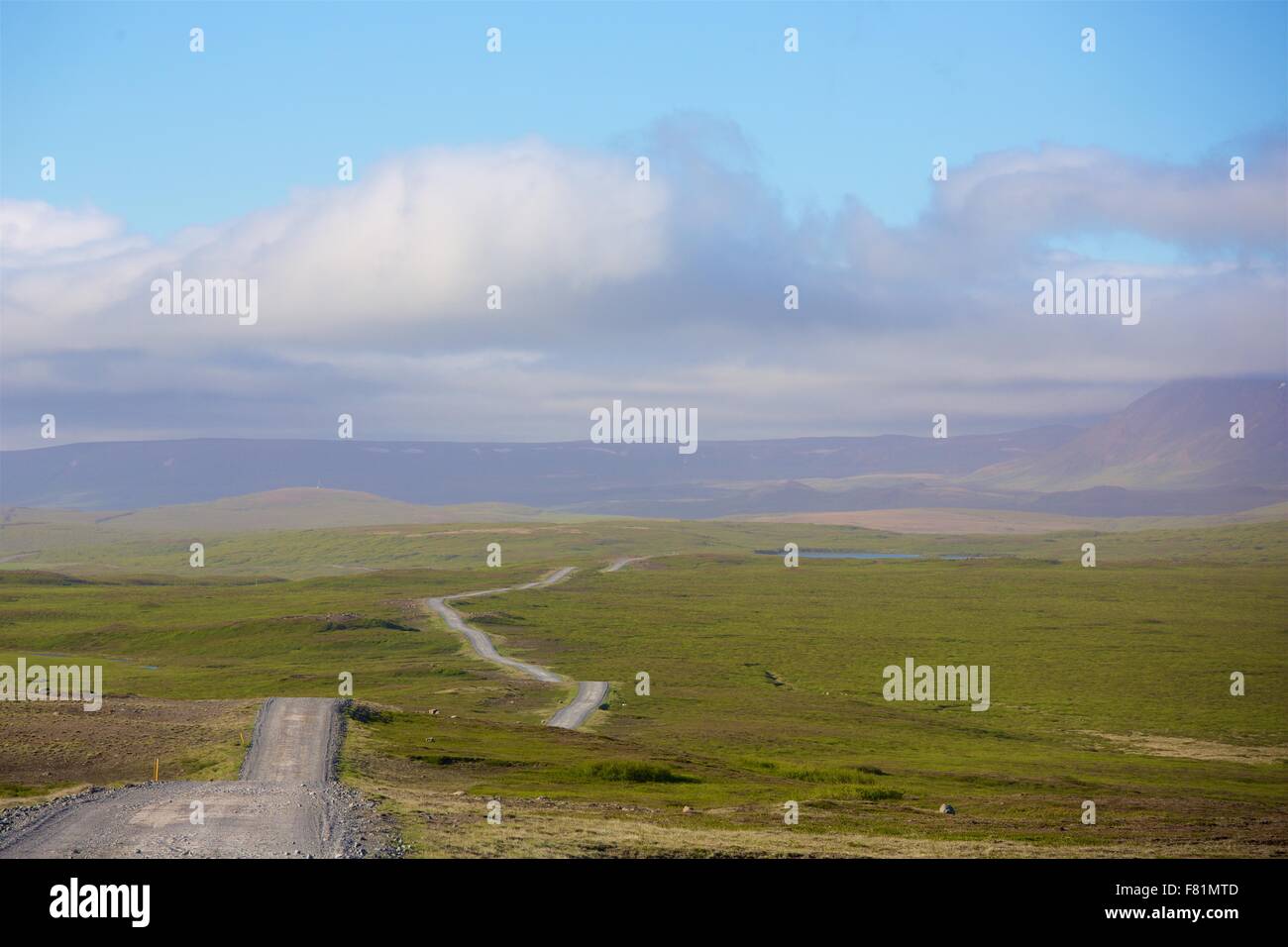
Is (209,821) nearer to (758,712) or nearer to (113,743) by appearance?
(113,743)

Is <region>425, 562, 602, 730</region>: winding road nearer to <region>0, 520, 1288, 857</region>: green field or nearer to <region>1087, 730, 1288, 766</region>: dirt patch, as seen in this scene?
<region>0, 520, 1288, 857</region>: green field

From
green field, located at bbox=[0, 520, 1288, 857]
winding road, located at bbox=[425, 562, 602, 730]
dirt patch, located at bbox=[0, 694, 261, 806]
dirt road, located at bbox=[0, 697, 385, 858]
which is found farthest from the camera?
winding road, located at bbox=[425, 562, 602, 730]

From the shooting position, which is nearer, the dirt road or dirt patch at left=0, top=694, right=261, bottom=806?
the dirt road

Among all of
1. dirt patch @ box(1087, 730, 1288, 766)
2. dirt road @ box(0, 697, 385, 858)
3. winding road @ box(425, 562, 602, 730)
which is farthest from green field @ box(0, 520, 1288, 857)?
dirt road @ box(0, 697, 385, 858)
